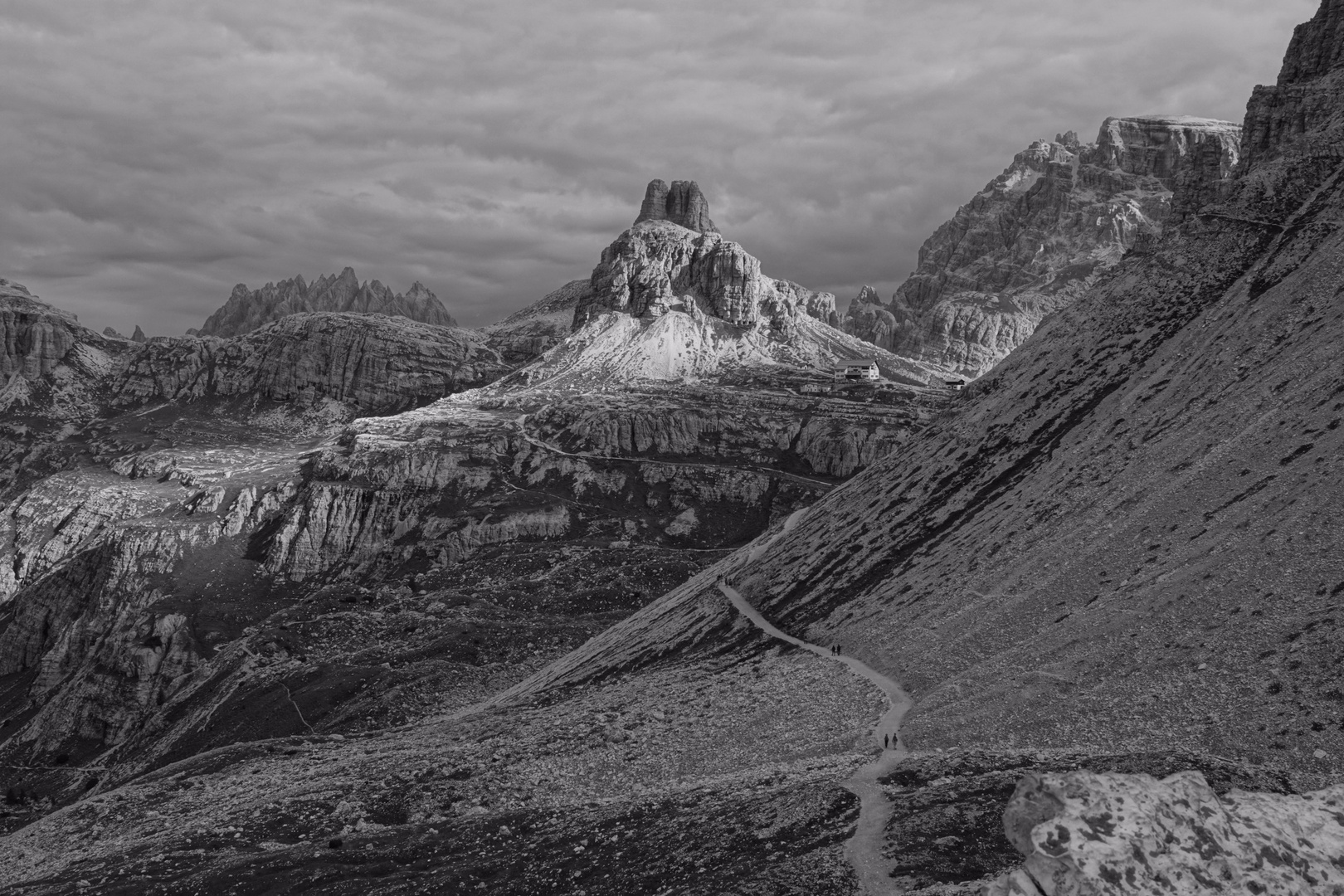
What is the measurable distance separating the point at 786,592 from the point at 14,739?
551ft

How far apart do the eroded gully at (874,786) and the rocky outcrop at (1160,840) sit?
17006 millimetres

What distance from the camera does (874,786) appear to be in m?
51.1

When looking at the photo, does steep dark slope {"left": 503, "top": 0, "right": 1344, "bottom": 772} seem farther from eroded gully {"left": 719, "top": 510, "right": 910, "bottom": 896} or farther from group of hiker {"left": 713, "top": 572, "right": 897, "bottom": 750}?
eroded gully {"left": 719, "top": 510, "right": 910, "bottom": 896}

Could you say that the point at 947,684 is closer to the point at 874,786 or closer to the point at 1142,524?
the point at 874,786

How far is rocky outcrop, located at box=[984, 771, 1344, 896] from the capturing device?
20688 millimetres

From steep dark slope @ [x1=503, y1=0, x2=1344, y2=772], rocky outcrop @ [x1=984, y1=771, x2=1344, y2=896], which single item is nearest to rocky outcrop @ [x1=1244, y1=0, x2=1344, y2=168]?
steep dark slope @ [x1=503, y1=0, x2=1344, y2=772]

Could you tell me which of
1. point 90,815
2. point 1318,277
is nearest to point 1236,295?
point 1318,277

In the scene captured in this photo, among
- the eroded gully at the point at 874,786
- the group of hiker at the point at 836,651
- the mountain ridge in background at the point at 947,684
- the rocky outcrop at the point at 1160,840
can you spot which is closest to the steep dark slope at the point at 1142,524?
the mountain ridge in background at the point at 947,684

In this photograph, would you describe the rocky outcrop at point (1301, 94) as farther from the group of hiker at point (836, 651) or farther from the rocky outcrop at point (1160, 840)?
the rocky outcrop at point (1160, 840)

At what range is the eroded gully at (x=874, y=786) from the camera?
3862cm

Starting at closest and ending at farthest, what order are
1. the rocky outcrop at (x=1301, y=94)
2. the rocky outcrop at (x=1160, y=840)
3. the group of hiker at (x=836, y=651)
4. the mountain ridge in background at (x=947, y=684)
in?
1. the rocky outcrop at (x=1160, y=840)
2. the mountain ridge in background at (x=947, y=684)
3. the group of hiker at (x=836, y=651)
4. the rocky outcrop at (x=1301, y=94)

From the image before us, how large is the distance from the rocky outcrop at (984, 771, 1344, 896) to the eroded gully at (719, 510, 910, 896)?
17.0 m

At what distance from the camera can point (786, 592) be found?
114m

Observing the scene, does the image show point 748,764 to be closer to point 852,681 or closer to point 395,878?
point 852,681
